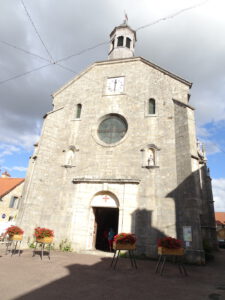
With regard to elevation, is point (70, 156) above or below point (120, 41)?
below

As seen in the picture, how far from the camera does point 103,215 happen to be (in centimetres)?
1448

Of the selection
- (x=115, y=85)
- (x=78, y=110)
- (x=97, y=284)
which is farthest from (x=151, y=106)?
(x=97, y=284)

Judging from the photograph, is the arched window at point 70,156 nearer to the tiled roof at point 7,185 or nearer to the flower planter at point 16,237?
the flower planter at point 16,237

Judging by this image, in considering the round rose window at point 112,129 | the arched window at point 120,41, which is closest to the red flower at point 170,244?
the round rose window at point 112,129

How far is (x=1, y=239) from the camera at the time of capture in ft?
49.0

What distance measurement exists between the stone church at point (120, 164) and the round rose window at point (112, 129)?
0.24ft

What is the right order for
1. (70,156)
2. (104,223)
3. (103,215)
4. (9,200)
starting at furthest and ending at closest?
(9,200) < (104,223) < (103,215) < (70,156)

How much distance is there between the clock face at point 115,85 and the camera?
15484 mm

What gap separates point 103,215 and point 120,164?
4.23 metres

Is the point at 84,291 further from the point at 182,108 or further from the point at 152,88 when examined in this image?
the point at 152,88

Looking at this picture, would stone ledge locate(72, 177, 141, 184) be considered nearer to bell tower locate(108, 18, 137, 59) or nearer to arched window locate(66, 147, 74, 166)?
arched window locate(66, 147, 74, 166)

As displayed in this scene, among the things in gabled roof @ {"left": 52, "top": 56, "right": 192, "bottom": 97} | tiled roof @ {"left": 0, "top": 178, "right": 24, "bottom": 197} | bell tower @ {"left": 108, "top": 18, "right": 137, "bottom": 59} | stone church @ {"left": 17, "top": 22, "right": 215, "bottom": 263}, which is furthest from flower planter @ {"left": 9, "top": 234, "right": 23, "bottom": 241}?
bell tower @ {"left": 108, "top": 18, "right": 137, "bottom": 59}

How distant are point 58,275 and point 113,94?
12345 millimetres

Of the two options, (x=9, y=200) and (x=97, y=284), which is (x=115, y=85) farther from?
(x=9, y=200)
